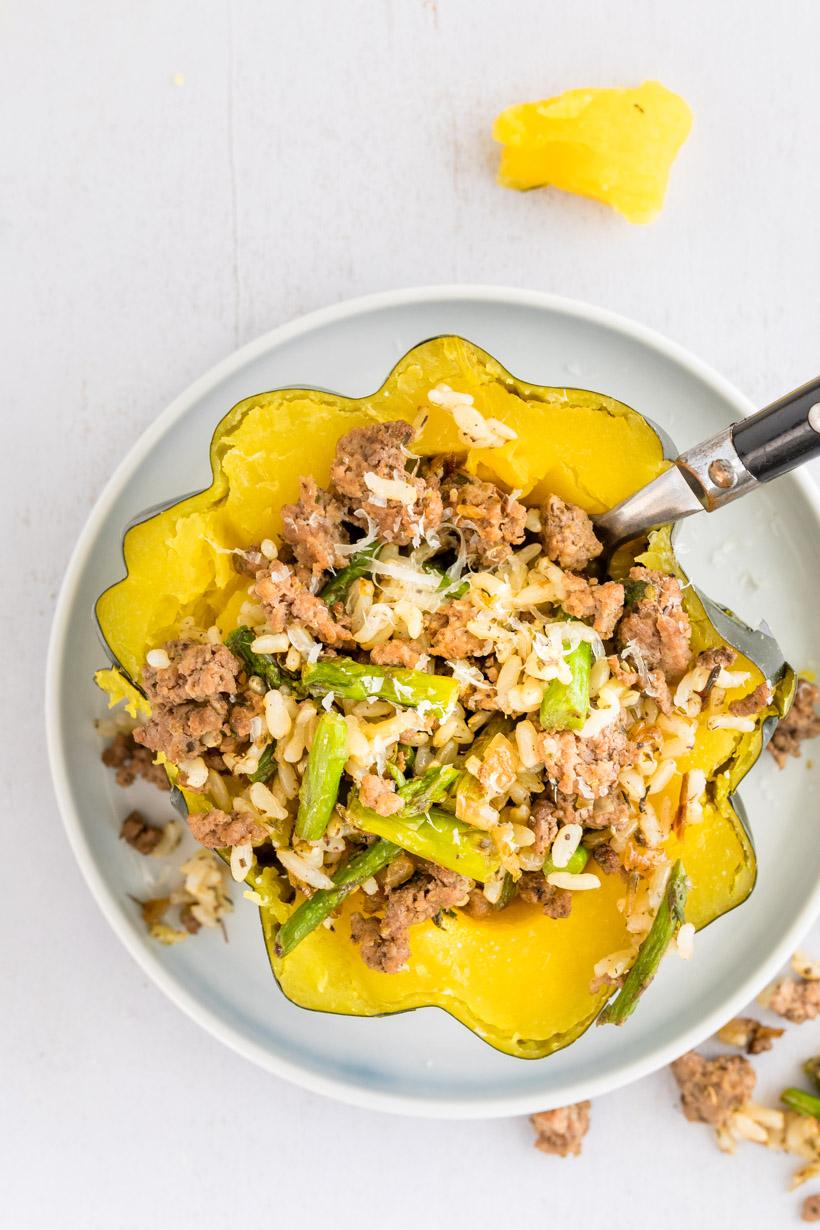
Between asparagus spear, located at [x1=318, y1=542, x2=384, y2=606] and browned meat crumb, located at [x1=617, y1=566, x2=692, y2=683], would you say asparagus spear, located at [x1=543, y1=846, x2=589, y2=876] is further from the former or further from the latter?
asparagus spear, located at [x1=318, y1=542, x2=384, y2=606]

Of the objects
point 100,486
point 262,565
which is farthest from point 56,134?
point 262,565

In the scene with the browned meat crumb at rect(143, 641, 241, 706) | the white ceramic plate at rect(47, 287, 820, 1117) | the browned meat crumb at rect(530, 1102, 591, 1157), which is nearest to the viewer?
the browned meat crumb at rect(143, 641, 241, 706)

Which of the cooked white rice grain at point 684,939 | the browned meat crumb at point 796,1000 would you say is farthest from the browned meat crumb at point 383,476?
the browned meat crumb at point 796,1000

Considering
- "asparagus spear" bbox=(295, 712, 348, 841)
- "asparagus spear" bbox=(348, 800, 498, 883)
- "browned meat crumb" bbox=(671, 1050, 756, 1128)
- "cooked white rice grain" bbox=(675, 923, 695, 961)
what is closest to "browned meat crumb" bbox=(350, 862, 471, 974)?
"asparagus spear" bbox=(348, 800, 498, 883)

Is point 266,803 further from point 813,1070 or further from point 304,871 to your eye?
point 813,1070

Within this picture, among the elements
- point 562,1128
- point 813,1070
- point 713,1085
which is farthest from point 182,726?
point 813,1070
